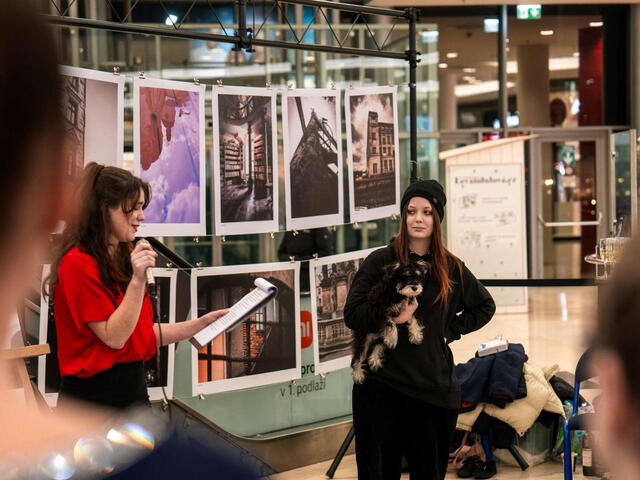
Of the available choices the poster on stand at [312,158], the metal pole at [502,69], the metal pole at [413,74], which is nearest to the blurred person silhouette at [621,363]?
the poster on stand at [312,158]

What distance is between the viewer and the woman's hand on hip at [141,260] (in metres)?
2.92

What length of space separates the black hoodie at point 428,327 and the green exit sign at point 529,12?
10608 mm

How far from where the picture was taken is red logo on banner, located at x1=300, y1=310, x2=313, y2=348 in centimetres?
554

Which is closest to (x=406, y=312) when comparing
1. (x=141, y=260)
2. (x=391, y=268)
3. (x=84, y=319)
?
(x=391, y=268)

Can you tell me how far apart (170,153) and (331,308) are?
56.3 inches

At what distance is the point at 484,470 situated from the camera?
18.2 ft

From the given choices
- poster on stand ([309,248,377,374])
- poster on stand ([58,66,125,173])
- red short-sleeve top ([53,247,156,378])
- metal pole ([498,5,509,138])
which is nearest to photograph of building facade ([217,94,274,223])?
poster on stand ([309,248,377,374])

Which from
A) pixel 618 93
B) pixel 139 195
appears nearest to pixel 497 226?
pixel 618 93

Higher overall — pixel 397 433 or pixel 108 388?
pixel 108 388

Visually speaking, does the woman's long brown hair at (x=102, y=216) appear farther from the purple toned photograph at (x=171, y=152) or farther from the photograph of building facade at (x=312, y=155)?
the photograph of building facade at (x=312, y=155)

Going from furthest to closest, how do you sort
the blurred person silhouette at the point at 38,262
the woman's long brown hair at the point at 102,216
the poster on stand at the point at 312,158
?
the poster on stand at the point at 312,158 < the woman's long brown hair at the point at 102,216 < the blurred person silhouette at the point at 38,262

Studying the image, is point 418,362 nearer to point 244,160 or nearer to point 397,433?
point 397,433

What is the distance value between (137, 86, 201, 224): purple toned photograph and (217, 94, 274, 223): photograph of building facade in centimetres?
17

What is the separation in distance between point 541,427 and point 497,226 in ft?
19.3
